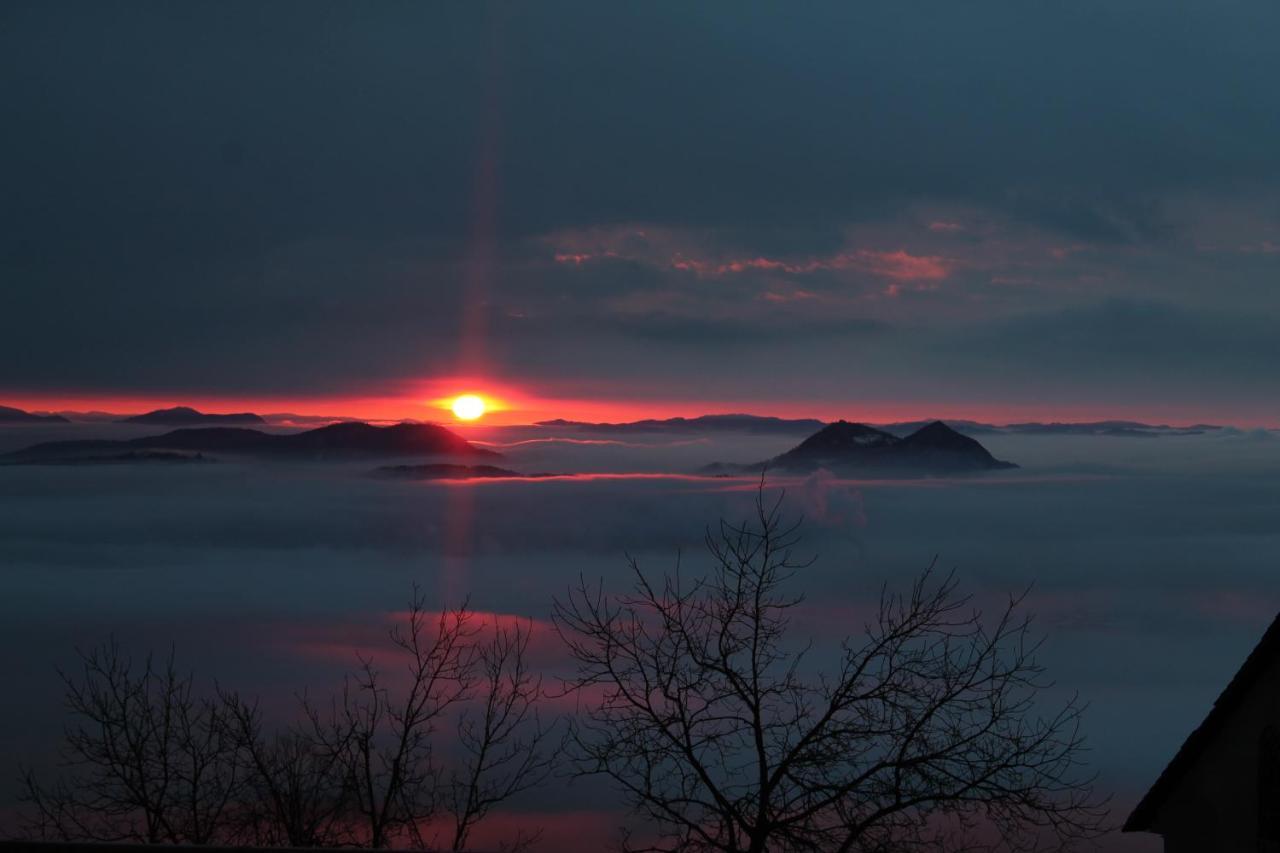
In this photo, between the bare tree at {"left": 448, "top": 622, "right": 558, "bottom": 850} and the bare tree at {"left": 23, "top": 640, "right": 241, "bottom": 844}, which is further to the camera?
the bare tree at {"left": 448, "top": 622, "right": 558, "bottom": 850}

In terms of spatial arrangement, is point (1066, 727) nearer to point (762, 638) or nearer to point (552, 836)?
point (762, 638)

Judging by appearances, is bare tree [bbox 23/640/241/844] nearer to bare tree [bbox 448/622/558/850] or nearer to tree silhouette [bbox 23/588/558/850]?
tree silhouette [bbox 23/588/558/850]

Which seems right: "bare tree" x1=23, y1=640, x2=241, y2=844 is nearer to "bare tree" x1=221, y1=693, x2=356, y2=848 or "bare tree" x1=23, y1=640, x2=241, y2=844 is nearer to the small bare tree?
"bare tree" x1=221, y1=693, x2=356, y2=848

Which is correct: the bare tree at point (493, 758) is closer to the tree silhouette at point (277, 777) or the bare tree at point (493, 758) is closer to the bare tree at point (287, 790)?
the tree silhouette at point (277, 777)

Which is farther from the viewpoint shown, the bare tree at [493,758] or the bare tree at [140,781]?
the bare tree at [493,758]

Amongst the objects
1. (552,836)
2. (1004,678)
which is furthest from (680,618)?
(552,836)

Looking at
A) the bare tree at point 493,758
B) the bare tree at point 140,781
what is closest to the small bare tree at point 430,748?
the bare tree at point 493,758

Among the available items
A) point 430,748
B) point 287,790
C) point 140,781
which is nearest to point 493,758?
point 430,748

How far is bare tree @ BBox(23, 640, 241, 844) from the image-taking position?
17797 millimetres

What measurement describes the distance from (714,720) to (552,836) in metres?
9.18

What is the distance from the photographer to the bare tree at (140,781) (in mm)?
17797

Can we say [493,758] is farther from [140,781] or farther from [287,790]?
[140,781]

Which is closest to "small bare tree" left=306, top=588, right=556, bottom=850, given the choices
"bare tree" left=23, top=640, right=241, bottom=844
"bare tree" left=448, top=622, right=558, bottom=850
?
"bare tree" left=448, top=622, right=558, bottom=850

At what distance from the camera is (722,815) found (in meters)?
13.0
